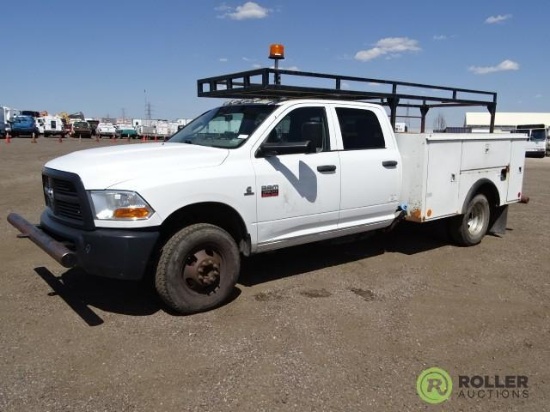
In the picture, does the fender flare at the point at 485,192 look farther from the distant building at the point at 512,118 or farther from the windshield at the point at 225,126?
the distant building at the point at 512,118

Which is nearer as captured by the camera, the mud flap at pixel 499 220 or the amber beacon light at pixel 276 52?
the amber beacon light at pixel 276 52

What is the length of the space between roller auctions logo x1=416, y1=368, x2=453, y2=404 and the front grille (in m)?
2.85

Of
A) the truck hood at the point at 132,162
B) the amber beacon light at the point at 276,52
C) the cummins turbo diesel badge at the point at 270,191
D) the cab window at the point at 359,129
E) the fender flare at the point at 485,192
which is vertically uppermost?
the amber beacon light at the point at 276,52

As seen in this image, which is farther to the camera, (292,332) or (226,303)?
(226,303)

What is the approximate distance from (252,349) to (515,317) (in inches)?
102

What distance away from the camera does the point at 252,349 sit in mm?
3816

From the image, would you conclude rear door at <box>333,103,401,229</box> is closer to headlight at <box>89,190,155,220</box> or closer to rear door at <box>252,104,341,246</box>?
rear door at <box>252,104,341,246</box>

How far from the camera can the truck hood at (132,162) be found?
4.02 m

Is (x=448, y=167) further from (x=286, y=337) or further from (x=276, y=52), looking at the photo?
(x=286, y=337)

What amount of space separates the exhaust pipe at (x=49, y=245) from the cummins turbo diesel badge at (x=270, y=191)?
1821mm

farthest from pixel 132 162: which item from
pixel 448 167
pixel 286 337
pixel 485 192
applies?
pixel 485 192

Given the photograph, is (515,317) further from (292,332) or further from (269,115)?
(269,115)

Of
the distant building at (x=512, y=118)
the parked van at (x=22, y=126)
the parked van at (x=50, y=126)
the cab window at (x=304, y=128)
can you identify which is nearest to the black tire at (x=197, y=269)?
the cab window at (x=304, y=128)

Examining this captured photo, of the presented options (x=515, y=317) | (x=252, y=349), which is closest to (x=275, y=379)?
(x=252, y=349)
